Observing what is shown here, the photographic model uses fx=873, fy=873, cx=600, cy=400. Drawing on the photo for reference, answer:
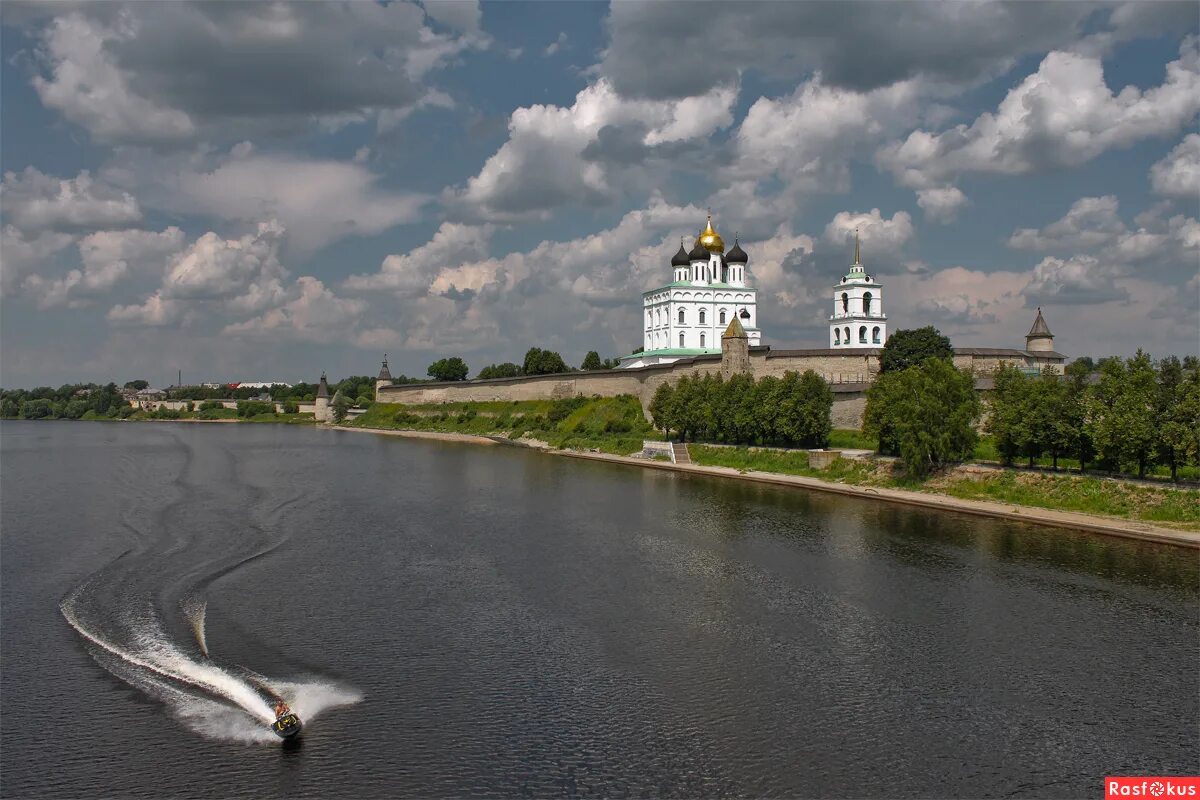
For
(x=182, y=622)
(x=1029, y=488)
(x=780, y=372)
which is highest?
(x=780, y=372)

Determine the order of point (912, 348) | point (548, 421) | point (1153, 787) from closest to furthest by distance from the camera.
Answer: point (1153, 787)
point (912, 348)
point (548, 421)

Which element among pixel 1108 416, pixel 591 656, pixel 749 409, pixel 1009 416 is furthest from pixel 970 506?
pixel 591 656

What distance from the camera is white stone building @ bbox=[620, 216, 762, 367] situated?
52.8 meters

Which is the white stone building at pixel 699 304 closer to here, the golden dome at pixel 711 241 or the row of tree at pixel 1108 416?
the golden dome at pixel 711 241

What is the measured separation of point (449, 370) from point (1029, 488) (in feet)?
183

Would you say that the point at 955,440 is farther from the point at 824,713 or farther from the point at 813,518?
the point at 824,713

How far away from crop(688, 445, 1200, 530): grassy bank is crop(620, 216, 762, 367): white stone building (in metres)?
23.1

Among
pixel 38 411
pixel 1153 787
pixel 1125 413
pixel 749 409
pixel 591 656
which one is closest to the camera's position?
pixel 1153 787

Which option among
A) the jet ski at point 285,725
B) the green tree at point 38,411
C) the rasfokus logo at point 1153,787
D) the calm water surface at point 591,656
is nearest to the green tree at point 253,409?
the green tree at point 38,411

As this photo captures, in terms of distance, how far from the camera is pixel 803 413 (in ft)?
97.9

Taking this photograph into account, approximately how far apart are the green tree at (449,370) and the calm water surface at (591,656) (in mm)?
51177

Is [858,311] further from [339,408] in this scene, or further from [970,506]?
[339,408]

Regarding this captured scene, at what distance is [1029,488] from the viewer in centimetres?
2147

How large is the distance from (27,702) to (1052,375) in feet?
74.4
